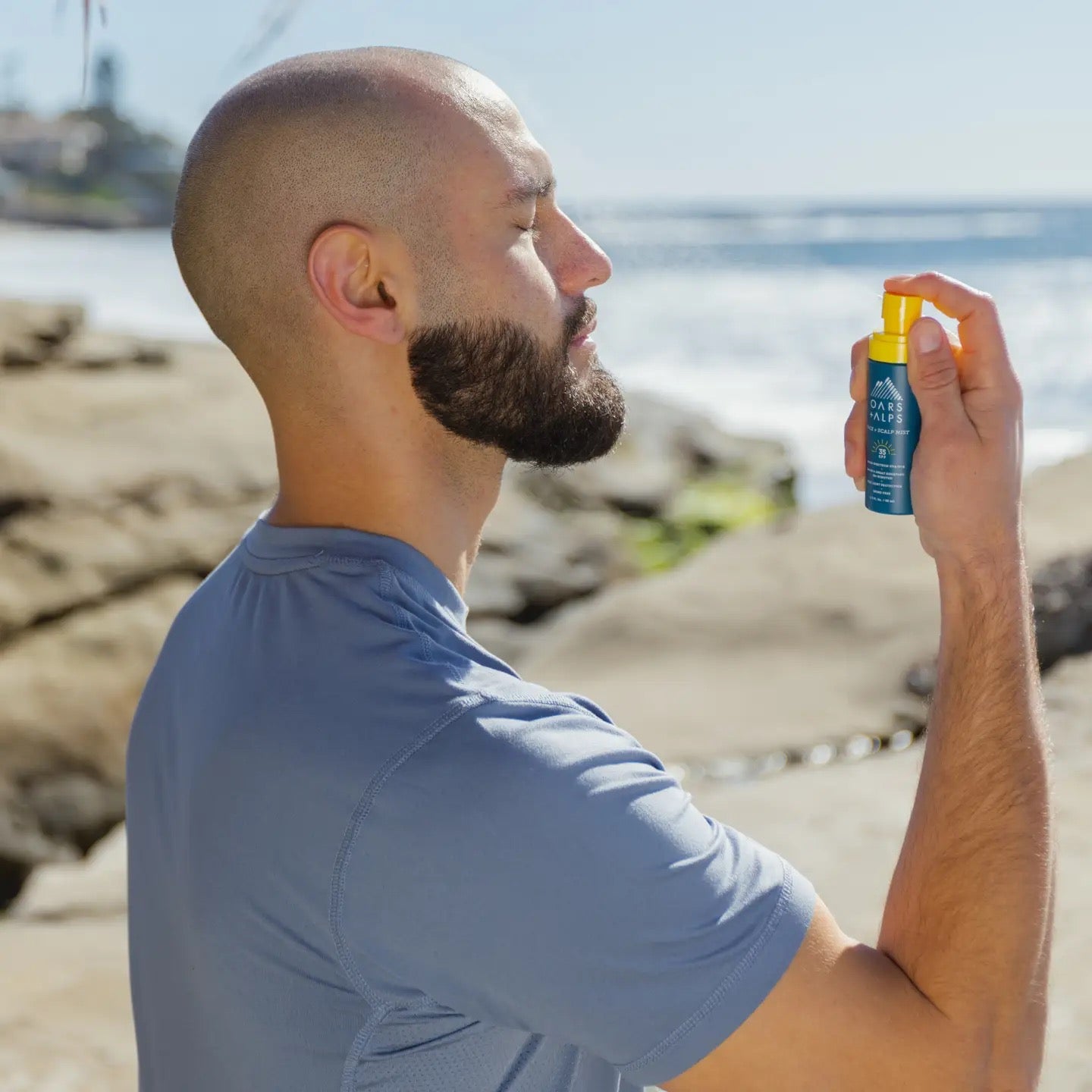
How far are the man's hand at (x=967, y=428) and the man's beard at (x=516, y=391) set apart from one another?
0.38m

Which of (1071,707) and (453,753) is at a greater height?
(453,753)

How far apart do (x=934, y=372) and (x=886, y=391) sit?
0.07 metres

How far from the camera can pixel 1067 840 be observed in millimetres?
4105

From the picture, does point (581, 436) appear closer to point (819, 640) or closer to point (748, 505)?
point (819, 640)

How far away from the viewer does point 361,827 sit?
50.1 inches

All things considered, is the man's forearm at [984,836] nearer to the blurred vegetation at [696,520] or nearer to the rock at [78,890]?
the rock at [78,890]

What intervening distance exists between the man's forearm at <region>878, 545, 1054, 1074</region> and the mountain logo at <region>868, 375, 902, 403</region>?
0.21 m

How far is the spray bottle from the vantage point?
1.68 m

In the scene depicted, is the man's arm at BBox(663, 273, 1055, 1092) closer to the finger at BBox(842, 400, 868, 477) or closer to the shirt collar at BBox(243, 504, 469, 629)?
the finger at BBox(842, 400, 868, 477)

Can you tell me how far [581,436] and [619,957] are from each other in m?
0.69

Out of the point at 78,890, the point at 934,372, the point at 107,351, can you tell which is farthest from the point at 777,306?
the point at 934,372

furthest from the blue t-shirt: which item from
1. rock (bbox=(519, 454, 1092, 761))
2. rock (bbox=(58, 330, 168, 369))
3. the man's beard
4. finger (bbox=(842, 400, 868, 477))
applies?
rock (bbox=(58, 330, 168, 369))

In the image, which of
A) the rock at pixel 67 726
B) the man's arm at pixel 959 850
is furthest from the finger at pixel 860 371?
the rock at pixel 67 726

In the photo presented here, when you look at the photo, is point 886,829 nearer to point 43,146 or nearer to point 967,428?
point 967,428
